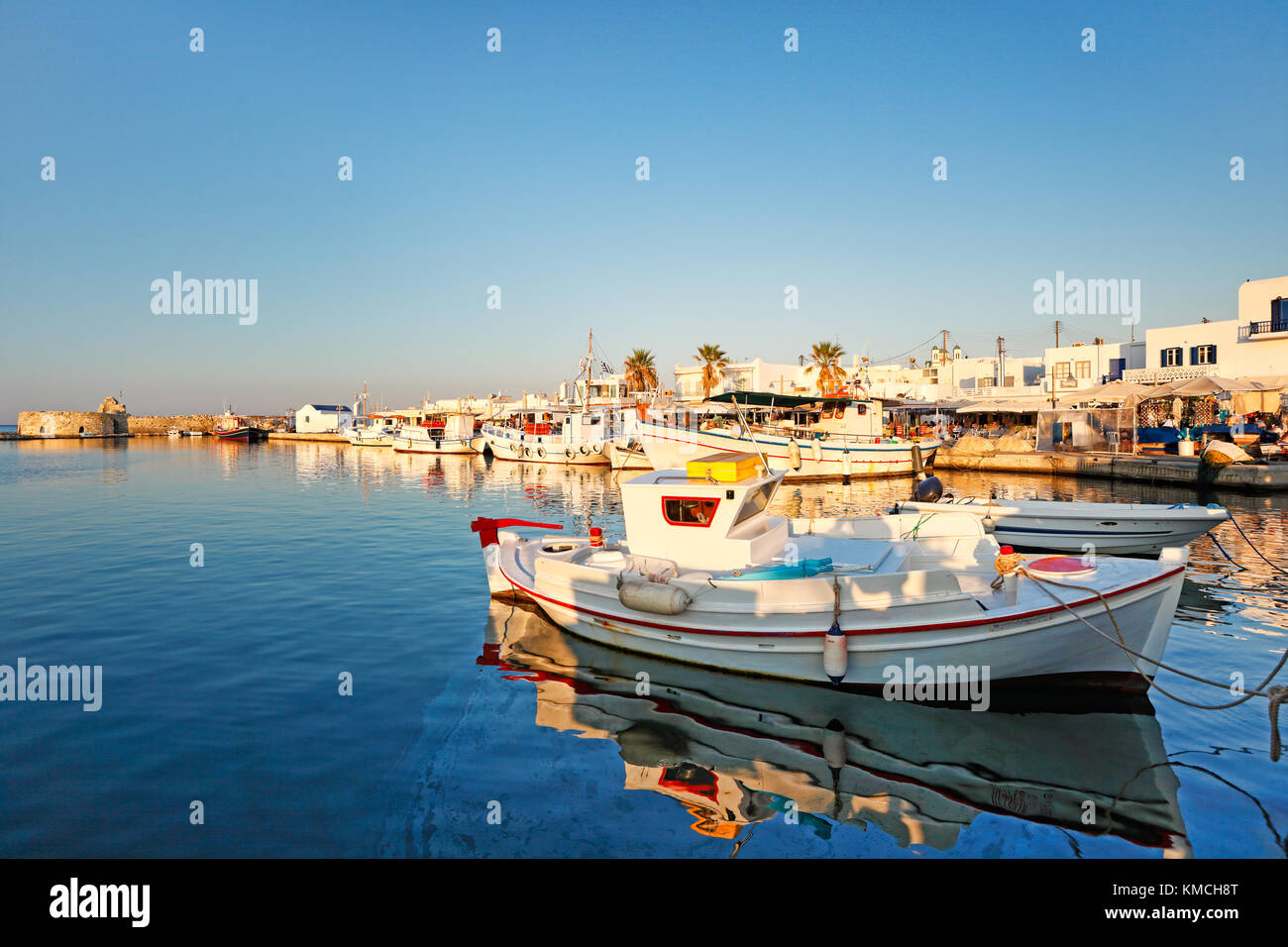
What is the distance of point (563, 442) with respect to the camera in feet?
175

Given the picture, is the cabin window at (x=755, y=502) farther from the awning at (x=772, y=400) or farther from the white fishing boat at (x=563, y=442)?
the white fishing boat at (x=563, y=442)

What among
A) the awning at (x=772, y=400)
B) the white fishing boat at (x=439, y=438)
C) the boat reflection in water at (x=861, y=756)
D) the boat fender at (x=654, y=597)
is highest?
the awning at (x=772, y=400)

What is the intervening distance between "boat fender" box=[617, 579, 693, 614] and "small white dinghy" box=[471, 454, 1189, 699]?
0.8 inches

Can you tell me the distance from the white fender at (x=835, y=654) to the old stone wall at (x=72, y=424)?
503 feet

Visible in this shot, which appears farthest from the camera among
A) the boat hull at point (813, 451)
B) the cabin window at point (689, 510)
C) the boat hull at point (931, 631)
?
the boat hull at point (813, 451)

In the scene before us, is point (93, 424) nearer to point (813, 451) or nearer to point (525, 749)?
point (813, 451)

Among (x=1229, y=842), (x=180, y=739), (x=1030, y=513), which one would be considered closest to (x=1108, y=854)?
(x=1229, y=842)

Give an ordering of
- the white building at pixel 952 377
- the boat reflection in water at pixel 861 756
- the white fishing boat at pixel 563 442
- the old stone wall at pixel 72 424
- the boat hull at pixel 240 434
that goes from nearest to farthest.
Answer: the boat reflection in water at pixel 861 756 → the white fishing boat at pixel 563 442 → the white building at pixel 952 377 → the boat hull at pixel 240 434 → the old stone wall at pixel 72 424

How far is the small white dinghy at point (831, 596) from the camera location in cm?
870

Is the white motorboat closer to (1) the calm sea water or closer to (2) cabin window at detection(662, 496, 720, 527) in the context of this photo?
(1) the calm sea water

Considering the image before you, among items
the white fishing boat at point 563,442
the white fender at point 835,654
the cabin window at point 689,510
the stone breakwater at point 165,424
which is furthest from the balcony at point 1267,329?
the stone breakwater at point 165,424
